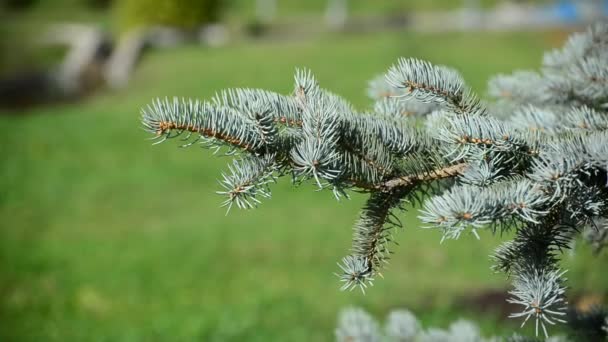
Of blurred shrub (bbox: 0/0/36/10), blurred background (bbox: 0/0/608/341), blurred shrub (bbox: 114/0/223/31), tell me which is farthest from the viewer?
blurred shrub (bbox: 0/0/36/10)

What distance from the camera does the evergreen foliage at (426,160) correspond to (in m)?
1.33

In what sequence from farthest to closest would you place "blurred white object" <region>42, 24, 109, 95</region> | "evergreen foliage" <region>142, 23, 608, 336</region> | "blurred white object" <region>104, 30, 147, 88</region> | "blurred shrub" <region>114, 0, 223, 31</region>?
"blurred shrub" <region>114, 0, 223, 31</region> → "blurred white object" <region>104, 30, 147, 88</region> → "blurred white object" <region>42, 24, 109, 95</region> → "evergreen foliage" <region>142, 23, 608, 336</region>

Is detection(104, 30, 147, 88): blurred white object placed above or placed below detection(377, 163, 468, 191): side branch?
above

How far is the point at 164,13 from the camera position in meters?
→ 23.5

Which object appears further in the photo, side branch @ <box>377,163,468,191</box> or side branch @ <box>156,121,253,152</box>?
side branch @ <box>377,163,468,191</box>

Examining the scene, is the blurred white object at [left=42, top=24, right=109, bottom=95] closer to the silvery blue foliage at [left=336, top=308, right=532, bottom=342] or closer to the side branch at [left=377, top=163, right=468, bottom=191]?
the silvery blue foliage at [left=336, top=308, right=532, bottom=342]

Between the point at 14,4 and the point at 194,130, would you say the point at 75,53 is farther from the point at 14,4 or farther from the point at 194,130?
the point at 194,130

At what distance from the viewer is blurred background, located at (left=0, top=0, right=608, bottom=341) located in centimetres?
515

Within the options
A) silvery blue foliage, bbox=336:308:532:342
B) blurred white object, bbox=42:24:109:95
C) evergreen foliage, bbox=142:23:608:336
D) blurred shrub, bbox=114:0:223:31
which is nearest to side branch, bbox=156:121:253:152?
evergreen foliage, bbox=142:23:608:336

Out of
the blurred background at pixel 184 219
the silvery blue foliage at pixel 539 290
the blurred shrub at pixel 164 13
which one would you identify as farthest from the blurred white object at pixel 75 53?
the silvery blue foliage at pixel 539 290

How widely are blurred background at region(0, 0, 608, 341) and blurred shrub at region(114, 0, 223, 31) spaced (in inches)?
2.1

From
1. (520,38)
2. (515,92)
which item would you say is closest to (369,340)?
(515,92)

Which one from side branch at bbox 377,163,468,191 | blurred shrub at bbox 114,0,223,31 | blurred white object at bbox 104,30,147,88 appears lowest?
side branch at bbox 377,163,468,191

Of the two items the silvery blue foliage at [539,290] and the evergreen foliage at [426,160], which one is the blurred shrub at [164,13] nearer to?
the evergreen foliage at [426,160]
